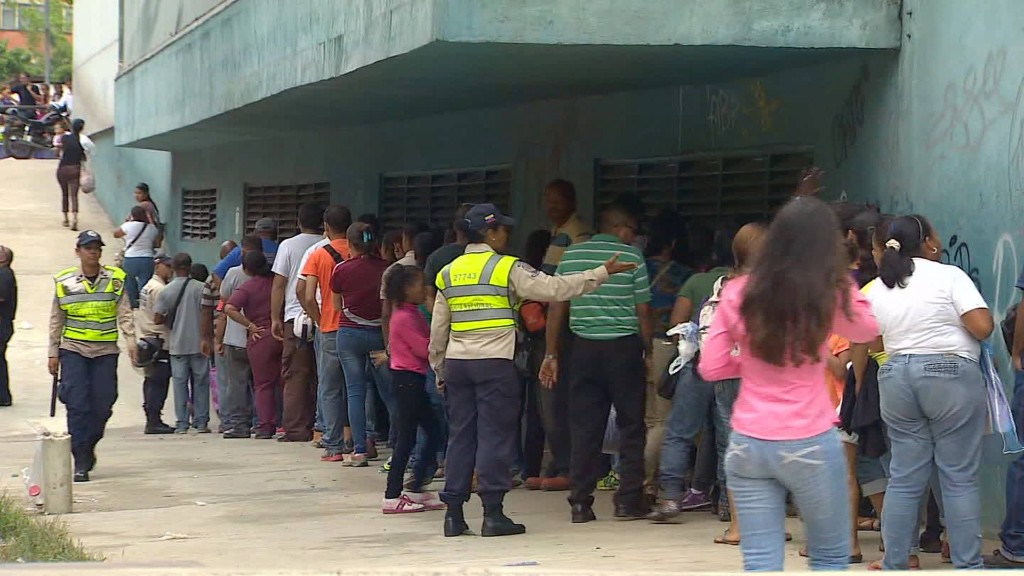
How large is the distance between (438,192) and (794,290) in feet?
32.7

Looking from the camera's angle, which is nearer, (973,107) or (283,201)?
(973,107)

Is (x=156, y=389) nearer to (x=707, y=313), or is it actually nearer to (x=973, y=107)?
(x=707, y=313)

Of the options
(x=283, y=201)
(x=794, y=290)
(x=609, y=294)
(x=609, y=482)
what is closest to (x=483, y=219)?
(x=609, y=294)

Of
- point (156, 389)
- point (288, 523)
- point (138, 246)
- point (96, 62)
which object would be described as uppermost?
point (96, 62)

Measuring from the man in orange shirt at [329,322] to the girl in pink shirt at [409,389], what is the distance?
7.27ft

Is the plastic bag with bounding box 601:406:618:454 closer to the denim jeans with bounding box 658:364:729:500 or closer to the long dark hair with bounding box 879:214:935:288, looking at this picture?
the denim jeans with bounding box 658:364:729:500

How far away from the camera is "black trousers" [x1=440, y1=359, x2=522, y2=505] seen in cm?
795

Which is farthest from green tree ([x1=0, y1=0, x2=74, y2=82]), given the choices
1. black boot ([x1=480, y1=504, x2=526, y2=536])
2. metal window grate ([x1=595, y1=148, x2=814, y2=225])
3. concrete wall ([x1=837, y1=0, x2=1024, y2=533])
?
concrete wall ([x1=837, y1=0, x2=1024, y2=533])

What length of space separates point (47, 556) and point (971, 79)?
5.30 meters

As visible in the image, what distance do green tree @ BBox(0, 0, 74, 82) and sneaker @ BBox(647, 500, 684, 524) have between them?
200 ft

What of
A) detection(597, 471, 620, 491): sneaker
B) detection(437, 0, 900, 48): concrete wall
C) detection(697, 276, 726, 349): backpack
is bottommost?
detection(597, 471, 620, 491): sneaker

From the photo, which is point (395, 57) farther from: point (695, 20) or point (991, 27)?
point (991, 27)

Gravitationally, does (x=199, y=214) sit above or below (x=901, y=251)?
above

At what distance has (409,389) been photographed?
8750 mm
